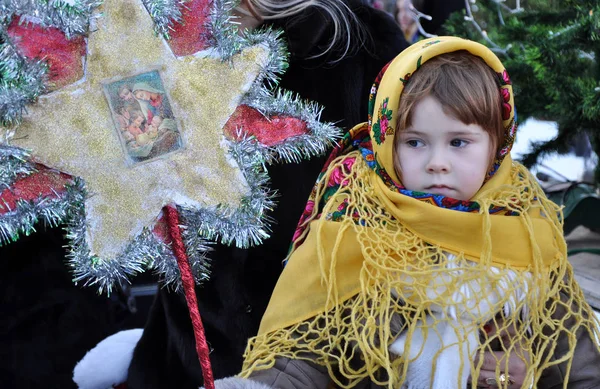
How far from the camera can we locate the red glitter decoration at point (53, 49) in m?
0.97

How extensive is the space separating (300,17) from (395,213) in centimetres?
49

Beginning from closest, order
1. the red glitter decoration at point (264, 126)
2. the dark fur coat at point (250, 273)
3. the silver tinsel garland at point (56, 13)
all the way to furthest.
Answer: the silver tinsel garland at point (56, 13) → the red glitter decoration at point (264, 126) → the dark fur coat at point (250, 273)

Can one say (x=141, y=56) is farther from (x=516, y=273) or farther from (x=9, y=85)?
(x=516, y=273)

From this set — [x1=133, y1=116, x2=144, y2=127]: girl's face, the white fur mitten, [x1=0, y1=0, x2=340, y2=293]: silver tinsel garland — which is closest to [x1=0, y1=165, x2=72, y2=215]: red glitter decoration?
[x1=0, y1=0, x2=340, y2=293]: silver tinsel garland

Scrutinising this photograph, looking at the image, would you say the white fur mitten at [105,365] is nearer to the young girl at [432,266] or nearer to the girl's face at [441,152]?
the young girl at [432,266]

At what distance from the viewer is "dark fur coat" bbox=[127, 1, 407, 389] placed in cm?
138

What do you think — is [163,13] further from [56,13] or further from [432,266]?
[432,266]

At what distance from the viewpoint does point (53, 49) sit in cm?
99

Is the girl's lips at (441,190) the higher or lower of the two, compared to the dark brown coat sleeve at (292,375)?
higher

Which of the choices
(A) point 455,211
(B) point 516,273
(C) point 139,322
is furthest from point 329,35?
(C) point 139,322

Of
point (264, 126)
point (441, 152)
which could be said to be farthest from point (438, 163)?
point (264, 126)

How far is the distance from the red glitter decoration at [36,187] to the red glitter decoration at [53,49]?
0.13 meters

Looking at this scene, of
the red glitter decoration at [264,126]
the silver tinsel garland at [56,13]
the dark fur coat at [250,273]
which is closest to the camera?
the silver tinsel garland at [56,13]

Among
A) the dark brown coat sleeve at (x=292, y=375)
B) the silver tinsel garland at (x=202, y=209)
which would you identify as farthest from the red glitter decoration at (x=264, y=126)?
the dark brown coat sleeve at (x=292, y=375)
